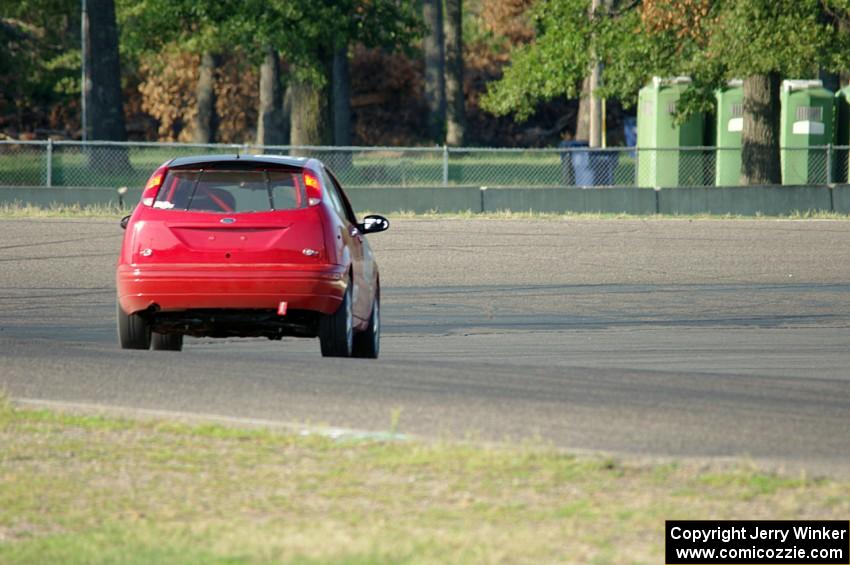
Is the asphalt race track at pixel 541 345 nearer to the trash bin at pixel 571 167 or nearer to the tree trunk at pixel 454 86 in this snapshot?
the trash bin at pixel 571 167

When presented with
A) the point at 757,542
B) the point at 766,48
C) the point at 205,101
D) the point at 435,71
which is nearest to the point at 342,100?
the point at 205,101

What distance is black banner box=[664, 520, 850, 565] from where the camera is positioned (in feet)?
20.1

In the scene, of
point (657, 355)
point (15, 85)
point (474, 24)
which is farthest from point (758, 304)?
point (474, 24)

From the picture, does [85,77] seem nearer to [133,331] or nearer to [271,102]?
[271,102]

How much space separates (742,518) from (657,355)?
6.39 meters

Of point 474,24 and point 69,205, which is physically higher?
point 474,24

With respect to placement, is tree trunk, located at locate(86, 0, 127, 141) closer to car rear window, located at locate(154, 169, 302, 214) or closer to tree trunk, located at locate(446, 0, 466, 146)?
tree trunk, located at locate(446, 0, 466, 146)

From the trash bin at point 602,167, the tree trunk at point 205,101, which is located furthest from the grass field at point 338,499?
the tree trunk at point 205,101

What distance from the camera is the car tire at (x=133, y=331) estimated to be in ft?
38.3

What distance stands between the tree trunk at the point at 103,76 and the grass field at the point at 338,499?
112 feet

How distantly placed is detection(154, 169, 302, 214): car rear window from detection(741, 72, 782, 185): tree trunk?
2078 cm

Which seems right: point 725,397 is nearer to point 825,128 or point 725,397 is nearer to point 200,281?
point 200,281

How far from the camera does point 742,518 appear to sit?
21.8 feet

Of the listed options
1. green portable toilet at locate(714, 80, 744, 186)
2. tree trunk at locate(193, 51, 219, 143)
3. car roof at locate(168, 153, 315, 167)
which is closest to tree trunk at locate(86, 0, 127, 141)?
green portable toilet at locate(714, 80, 744, 186)
